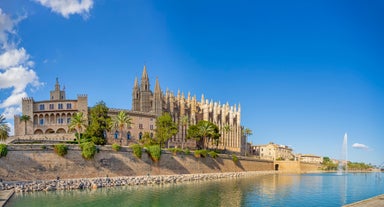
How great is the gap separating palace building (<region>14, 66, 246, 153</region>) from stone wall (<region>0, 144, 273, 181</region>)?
17.5 meters

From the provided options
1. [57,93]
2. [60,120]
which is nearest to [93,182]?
[60,120]

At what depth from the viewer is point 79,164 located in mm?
40969

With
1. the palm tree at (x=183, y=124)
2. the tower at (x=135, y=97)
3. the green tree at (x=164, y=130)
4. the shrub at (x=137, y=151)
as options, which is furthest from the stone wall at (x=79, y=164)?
the tower at (x=135, y=97)

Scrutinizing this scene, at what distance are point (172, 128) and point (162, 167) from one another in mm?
15685

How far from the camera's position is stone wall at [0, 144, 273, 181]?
3662cm

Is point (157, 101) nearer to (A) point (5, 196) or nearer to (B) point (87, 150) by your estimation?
(B) point (87, 150)

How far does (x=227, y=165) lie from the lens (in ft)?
221

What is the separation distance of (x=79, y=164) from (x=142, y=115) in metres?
34.7

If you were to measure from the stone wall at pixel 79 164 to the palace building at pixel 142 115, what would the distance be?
17.5 meters

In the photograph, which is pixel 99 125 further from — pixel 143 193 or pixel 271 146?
pixel 271 146

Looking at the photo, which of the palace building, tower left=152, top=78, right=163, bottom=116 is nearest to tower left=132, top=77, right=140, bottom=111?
the palace building

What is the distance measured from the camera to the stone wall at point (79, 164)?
3662cm

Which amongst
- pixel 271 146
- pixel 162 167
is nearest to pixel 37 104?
pixel 162 167

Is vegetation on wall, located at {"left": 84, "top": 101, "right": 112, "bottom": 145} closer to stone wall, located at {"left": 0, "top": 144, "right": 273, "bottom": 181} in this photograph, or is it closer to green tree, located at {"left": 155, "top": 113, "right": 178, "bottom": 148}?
stone wall, located at {"left": 0, "top": 144, "right": 273, "bottom": 181}
